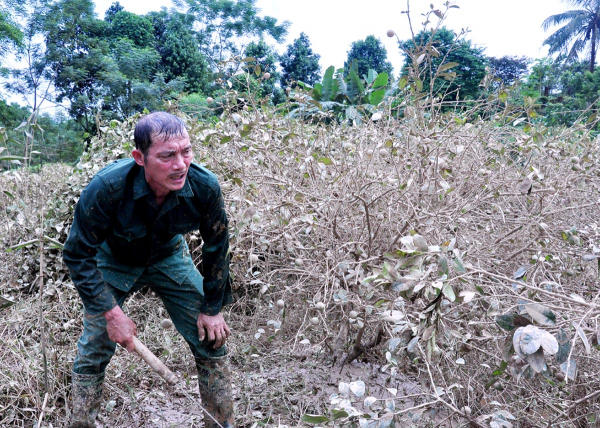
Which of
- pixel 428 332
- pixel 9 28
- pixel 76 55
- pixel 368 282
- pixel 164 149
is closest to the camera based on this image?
pixel 428 332

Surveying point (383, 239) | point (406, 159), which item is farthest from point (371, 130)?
point (383, 239)

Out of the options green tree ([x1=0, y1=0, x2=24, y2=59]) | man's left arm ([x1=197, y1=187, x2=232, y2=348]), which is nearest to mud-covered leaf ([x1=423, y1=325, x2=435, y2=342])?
man's left arm ([x1=197, y1=187, x2=232, y2=348])

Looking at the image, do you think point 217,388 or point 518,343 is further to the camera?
point 217,388

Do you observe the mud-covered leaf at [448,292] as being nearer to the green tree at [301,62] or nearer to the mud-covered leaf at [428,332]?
the mud-covered leaf at [428,332]

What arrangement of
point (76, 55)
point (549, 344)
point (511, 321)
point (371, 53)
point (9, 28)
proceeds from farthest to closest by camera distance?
point (371, 53) < point (76, 55) < point (9, 28) < point (511, 321) < point (549, 344)

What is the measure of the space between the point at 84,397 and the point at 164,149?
129 cm

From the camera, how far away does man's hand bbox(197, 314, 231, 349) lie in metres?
2.36

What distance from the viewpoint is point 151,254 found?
2.40m

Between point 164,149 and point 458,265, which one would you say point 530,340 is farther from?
point 164,149

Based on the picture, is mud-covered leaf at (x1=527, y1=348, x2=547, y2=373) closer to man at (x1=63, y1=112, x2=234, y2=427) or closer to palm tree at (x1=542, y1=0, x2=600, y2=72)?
man at (x1=63, y1=112, x2=234, y2=427)

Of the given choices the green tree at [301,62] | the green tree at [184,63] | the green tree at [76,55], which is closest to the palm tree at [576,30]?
the green tree at [301,62]

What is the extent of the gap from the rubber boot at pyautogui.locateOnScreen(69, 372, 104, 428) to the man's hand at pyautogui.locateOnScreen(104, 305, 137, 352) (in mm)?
305

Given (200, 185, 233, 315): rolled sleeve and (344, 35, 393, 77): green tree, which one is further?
(344, 35, 393, 77): green tree

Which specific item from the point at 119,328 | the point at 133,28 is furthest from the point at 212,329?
the point at 133,28
